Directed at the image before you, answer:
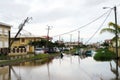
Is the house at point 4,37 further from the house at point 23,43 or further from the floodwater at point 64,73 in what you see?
the floodwater at point 64,73

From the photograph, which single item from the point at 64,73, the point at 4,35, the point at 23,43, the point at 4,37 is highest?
the point at 4,35

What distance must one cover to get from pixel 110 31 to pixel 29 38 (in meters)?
61.2

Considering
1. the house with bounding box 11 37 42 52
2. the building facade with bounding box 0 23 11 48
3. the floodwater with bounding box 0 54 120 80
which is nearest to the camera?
the floodwater with bounding box 0 54 120 80

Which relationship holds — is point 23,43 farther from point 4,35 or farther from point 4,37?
point 4,35

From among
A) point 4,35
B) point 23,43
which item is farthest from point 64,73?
point 23,43

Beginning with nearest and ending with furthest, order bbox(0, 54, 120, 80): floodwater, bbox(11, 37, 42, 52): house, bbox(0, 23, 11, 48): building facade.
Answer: bbox(0, 54, 120, 80): floodwater
bbox(0, 23, 11, 48): building facade
bbox(11, 37, 42, 52): house

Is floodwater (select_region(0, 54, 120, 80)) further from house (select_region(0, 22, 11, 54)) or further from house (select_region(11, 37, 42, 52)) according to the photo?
house (select_region(11, 37, 42, 52))

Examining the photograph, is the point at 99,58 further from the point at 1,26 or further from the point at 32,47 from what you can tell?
the point at 32,47

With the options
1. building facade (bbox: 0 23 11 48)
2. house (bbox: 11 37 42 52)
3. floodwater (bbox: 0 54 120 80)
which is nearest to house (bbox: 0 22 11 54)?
building facade (bbox: 0 23 11 48)

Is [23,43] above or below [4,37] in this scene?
below

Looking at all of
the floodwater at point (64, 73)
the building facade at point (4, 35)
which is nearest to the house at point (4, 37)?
the building facade at point (4, 35)

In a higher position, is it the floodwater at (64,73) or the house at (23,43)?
the house at (23,43)

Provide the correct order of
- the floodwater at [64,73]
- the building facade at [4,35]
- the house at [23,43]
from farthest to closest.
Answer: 1. the house at [23,43]
2. the building facade at [4,35]
3. the floodwater at [64,73]

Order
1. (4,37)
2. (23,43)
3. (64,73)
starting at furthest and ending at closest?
(23,43) → (4,37) → (64,73)
